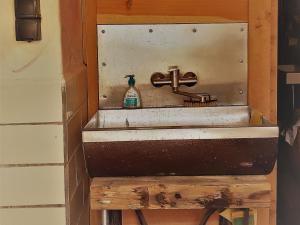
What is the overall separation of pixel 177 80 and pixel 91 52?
0.34 m

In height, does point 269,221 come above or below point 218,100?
below

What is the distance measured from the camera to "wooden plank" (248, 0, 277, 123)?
2004 mm

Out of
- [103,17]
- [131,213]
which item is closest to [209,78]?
[103,17]

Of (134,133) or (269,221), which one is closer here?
(134,133)

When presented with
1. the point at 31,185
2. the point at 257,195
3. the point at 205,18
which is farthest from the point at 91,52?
the point at 257,195

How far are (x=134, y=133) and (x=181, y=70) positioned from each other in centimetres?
52

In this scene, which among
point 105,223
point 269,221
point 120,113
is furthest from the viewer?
point 269,221

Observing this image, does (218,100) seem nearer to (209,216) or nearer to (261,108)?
(261,108)

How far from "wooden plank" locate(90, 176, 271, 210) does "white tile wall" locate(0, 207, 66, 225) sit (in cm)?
11

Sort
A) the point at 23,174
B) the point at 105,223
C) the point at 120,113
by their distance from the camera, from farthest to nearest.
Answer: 1. the point at 120,113
2. the point at 105,223
3. the point at 23,174

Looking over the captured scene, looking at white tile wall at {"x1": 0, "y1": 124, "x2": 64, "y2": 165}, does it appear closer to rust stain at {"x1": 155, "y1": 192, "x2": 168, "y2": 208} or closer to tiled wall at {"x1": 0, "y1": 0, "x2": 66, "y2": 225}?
tiled wall at {"x1": 0, "y1": 0, "x2": 66, "y2": 225}

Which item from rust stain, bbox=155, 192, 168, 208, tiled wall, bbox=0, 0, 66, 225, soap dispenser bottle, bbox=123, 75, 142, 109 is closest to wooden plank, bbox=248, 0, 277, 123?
soap dispenser bottle, bbox=123, 75, 142, 109

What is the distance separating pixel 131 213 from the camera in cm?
206

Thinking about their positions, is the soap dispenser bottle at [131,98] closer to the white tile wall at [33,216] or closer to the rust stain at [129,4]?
the rust stain at [129,4]
